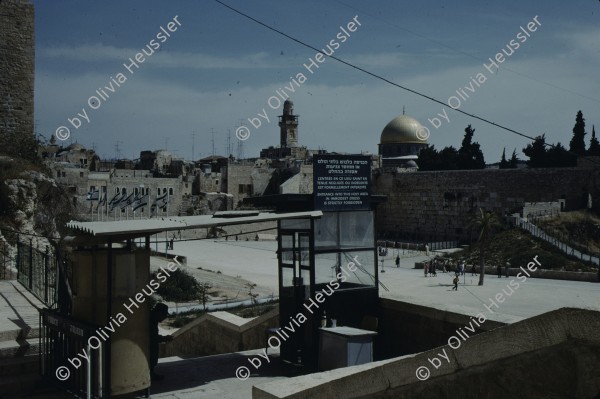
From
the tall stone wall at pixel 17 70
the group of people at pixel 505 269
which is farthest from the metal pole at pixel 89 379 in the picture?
the group of people at pixel 505 269

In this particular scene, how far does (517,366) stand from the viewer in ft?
8.59

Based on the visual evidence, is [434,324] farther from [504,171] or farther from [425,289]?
[504,171]

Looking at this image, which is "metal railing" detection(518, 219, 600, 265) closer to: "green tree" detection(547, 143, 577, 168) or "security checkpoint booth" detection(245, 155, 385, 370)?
"green tree" detection(547, 143, 577, 168)

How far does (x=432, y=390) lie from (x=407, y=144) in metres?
63.9

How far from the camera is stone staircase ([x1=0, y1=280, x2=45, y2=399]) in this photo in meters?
5.39

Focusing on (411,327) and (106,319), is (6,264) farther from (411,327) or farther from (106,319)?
(411,327)

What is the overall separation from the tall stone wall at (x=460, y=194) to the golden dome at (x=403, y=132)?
18.2 m

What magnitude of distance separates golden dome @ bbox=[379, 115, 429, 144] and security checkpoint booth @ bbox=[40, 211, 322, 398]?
202ft

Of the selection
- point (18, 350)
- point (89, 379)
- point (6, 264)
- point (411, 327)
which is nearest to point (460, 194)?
point (6, 264)

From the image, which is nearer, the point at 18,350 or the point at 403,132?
the point at 18,350

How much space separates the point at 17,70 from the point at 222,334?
12.7 m

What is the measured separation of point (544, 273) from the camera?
975 inches

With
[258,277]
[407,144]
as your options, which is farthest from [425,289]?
[407,144]

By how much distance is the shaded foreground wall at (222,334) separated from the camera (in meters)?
7.62
